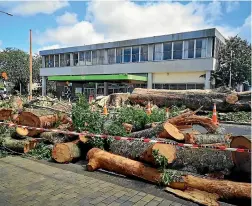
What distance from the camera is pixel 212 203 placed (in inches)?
146

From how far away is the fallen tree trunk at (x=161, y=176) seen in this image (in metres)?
3.84

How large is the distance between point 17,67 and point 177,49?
3386 centimetres

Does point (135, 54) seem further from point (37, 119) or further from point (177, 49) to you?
point (37, 119)

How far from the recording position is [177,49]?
102ft

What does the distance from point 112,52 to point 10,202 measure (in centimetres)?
3411

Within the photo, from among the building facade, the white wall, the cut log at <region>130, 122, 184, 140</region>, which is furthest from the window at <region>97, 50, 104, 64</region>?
the cut log at <region>130, 122, 184, 140</region>

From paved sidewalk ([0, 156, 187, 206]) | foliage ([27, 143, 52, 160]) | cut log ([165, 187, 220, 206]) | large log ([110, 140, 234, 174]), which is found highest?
large log ([110, 140, 234, 174])

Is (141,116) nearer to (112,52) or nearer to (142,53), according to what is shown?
(142,53)

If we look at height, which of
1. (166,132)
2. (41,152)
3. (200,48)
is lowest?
(41,152)

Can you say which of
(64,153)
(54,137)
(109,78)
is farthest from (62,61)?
(64,153)

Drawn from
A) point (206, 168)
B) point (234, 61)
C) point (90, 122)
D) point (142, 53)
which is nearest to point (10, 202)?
point (90, 122)

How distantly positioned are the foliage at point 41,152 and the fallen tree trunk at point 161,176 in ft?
4.78

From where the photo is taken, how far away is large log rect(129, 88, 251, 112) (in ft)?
41.4

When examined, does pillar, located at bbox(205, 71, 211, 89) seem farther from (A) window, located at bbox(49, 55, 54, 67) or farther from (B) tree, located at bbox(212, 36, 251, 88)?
(A) window, located at bbox(49, 55, 54, 67)
